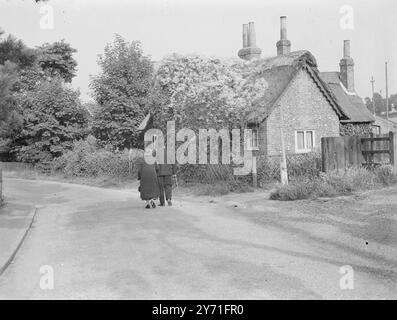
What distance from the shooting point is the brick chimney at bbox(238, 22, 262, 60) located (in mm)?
33875

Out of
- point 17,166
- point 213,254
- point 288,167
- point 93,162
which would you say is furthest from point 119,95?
point 213,254

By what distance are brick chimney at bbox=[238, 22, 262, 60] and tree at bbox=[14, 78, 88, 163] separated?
14061mm

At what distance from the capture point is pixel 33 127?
39344 millimetres

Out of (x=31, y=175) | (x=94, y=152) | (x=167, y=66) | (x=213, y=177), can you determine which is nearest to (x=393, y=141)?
(x=213, y=177)

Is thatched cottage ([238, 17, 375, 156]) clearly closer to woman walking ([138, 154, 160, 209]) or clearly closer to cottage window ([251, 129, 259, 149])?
cottage window ([251, 129, 259, 149])

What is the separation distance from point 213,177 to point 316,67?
1213 centimetres

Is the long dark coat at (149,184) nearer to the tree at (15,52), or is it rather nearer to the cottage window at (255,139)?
the tree at (15,52)

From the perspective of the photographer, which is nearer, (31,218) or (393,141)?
(31,218)

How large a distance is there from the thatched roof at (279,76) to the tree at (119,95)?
10.4 meters

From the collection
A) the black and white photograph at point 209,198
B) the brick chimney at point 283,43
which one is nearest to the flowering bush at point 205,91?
the black and white photograph at point 209,198

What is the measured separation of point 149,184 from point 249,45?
21.9m

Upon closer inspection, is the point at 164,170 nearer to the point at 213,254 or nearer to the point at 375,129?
the point at 213,254

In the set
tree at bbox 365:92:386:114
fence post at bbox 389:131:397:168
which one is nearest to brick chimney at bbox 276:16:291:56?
fence post at bbox 389:131:397:168

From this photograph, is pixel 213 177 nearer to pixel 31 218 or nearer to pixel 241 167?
pixel 241 167
